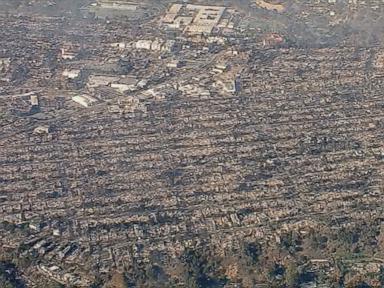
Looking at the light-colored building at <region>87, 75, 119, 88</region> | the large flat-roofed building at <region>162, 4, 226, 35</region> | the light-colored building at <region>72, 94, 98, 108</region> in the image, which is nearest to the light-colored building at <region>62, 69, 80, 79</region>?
the light-colored building at <region>87, 75, 119, 88</region>

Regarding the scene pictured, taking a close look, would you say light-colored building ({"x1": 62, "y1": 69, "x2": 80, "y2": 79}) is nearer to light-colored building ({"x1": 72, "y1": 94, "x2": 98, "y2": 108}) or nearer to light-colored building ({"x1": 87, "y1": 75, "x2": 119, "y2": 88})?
light-colored building ({"x1": 87, "y1": 75, "x2": 119, "y2": 88})

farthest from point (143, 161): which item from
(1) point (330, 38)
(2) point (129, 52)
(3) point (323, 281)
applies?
(1) point (330, 38)

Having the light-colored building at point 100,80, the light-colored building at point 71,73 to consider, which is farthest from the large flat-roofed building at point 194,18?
the light-colored building at point 71,73

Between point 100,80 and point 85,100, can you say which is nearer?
point 85,100

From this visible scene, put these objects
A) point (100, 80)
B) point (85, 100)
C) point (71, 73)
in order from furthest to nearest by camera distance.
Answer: point (71, 73) < point (100, 80) < point (85, 100)

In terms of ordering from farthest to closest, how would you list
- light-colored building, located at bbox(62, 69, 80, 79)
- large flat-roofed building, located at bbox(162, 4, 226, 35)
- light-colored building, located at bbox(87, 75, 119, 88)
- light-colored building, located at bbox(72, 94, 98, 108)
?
1. large flat-roofed building, located at bbox(162, 4, 226, 35)
2. light-colored building, located at bbox(62, 69, 80, 79)
3. light-colored building, located at bbox(87, 75, 119, 88)
4. light-colored building, located at bbox(72, 94, 98, 108)

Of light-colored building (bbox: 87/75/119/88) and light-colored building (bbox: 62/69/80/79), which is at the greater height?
light-colored building (bbox: 87/75/119/88)

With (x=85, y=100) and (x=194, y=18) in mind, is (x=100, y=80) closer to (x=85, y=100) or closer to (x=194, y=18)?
(x=85, y=100)

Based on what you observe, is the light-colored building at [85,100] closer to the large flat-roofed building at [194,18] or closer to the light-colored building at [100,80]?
the light-colored building at [100,80]

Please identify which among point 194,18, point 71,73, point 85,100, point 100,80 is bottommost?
point 194,18

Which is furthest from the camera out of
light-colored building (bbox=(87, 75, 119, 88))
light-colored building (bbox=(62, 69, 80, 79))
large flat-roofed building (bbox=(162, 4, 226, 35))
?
large flat-roofed building (bbox=(162, 4, 226, 35))

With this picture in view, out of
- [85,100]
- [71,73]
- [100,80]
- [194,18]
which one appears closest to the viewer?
[85,100]

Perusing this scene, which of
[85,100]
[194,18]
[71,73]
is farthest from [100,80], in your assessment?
[194,18]

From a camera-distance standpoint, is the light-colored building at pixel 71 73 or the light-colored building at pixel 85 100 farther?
the light-colored building at pixel 71 73
